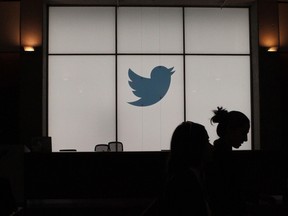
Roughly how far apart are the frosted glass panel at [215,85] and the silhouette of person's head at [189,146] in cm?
812

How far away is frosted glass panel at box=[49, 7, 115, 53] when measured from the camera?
997 cm

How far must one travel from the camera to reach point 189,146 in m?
1.92

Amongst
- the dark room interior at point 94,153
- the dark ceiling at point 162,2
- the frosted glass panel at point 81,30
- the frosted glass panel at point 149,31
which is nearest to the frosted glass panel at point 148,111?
the frosted glass panel at point 149,31

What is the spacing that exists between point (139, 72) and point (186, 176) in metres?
8.29

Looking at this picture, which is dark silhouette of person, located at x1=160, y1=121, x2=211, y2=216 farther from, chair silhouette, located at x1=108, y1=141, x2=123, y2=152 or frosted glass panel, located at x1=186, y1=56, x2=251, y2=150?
frosted glass panel, located at x1=186, y1=56, x2=251, y2=150

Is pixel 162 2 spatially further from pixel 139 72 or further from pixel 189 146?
pixel 189 146

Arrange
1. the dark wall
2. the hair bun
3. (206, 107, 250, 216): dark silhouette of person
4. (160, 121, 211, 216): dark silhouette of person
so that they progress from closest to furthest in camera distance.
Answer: (160, 121, 211, 216): dark silhouette of person < (206, 107, 250, 216): dark silhouette of person < the hair bun < the dark wall

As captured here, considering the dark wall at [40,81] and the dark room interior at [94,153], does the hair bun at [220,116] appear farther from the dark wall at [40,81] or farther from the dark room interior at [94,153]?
the dark wall at [40,81]

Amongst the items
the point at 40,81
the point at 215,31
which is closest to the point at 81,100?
the point at 40,81

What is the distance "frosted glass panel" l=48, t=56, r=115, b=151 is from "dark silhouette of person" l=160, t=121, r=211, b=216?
805cm

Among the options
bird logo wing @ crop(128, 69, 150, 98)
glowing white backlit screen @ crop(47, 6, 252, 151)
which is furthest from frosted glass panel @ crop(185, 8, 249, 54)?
bird logo wing @ crop(128, 69, 150, 98)

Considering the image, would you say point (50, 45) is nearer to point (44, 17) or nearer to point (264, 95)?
point (44, 17)

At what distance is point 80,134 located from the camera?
9852 millimetres

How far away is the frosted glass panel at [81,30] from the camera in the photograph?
997 centimetres
